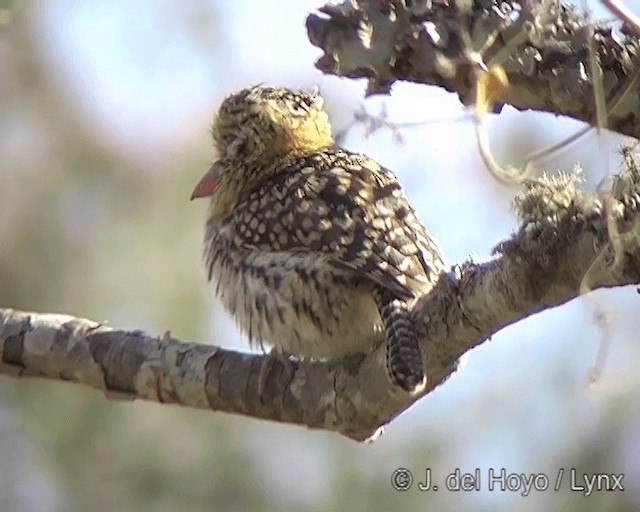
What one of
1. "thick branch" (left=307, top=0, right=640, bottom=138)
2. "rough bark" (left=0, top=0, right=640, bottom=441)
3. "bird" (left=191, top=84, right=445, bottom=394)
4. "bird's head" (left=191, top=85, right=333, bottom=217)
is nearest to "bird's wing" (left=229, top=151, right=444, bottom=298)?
"bird" (left=191, top=84, right=445, bottom=394)

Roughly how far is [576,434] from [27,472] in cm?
249

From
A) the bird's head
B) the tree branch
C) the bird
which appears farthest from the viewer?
the bird's head

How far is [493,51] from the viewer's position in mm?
2451

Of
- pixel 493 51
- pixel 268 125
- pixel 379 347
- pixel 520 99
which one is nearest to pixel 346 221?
pixel 379 347

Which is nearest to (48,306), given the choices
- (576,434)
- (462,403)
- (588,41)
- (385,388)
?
(462,403)

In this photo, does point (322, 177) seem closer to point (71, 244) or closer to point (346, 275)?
point (346, 275)

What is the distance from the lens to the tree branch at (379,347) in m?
2.52

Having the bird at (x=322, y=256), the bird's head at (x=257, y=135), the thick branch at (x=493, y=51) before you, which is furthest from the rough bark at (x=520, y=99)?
the bird's head at (x=257, y=135)

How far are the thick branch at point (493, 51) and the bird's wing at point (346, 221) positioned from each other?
2.61 ft

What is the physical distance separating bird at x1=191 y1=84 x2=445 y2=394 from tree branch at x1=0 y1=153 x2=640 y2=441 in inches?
2.7

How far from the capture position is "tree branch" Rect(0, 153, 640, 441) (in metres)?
2.52

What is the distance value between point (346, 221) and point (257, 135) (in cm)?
80

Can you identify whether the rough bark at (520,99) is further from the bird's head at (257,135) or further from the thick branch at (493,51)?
the bird's head at (257,135)

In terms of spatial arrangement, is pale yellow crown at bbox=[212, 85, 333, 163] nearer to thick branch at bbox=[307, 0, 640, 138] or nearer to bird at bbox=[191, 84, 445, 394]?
bird at bbox=[191, 84, 445, 394]
